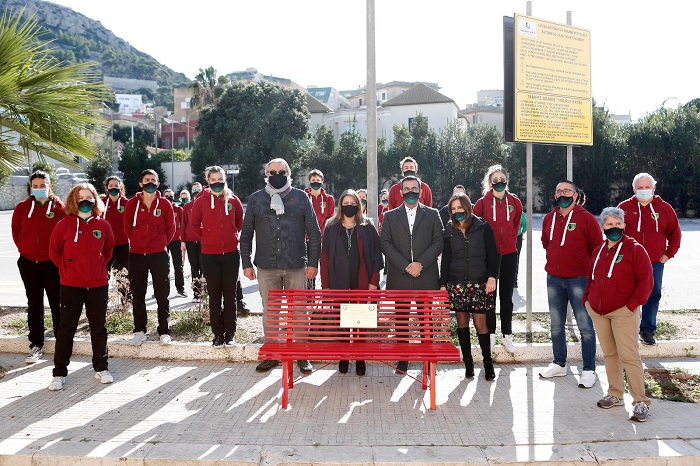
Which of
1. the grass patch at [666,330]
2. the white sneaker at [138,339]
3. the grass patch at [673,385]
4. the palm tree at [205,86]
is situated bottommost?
the grass patch at [673,385]

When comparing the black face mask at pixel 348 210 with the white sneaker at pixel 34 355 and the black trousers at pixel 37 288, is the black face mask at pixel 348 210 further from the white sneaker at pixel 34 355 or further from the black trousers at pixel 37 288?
the white sneaker at pixel 34 355

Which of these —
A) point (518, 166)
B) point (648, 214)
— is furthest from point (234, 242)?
point (518, 166)

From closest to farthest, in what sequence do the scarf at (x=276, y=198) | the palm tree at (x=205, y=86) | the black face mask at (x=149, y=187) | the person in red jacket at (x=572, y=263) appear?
1. the person in red jacket at (x=572, y=263)
2. the scarf at (x=276, y=198)
3. the black face mask at (x=149, y=187)
4. the palm tree at (x=205, y=86)

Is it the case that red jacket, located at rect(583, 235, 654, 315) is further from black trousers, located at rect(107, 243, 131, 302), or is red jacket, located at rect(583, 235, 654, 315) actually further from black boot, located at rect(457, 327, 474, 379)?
black trousers, located at rect(107, 243, 131, 302)

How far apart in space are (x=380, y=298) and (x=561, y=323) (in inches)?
74.0

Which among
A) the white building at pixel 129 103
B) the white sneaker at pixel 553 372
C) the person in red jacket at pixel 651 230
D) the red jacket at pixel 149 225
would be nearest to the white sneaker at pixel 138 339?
the red jacket at pixel 149 225

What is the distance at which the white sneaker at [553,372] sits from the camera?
5.94 m

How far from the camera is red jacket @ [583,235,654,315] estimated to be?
15.7ft

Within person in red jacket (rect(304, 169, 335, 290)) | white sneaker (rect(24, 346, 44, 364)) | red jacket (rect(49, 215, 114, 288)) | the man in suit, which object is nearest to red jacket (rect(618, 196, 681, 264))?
the man in suit

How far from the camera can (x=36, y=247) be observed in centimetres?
656

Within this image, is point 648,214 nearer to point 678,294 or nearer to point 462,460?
point 462,460

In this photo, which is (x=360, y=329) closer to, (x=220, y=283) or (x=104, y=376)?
(x=220, y=283)

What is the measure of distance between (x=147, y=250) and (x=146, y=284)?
1.29 feet

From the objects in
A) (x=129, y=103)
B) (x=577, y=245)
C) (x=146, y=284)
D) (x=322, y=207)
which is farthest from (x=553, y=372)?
(x=129, y=103)
